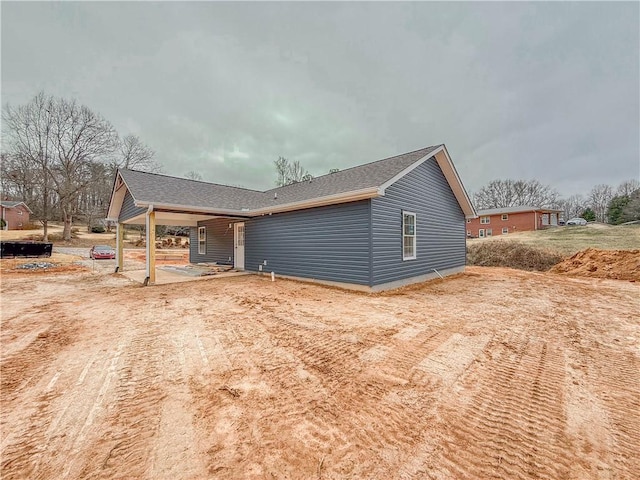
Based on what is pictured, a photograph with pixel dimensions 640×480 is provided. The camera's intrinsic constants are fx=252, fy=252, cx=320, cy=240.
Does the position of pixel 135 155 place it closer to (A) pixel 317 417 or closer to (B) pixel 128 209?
(B) pixel 128 209

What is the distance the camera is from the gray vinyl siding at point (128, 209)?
9.92m

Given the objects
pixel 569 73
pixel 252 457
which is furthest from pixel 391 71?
pixel 252 457

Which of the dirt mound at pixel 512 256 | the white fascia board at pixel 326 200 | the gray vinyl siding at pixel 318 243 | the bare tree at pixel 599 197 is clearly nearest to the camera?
the white fascia board at pixel 326 200

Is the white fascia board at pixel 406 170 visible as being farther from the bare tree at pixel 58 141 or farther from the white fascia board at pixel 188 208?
the bare tree at pixel 58 141

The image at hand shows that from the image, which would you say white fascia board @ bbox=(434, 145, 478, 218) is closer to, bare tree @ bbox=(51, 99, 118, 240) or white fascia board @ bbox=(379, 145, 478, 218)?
white fascia board @ bbox=(379, 145, 478, 218)

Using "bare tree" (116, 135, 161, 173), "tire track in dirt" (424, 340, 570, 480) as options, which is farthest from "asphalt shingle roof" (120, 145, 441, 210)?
"bare tree" (116, 135, 161, 173)

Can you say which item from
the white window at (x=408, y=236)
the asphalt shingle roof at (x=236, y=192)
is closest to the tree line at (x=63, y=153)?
the asphalt shingle roof at (x=236, y=192)

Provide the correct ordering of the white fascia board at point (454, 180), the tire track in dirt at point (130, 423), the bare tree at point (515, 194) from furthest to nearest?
the bare tree at point (515, 194), the white fascia board at point (454, 180), the tire track in dirt at point (130, 423)

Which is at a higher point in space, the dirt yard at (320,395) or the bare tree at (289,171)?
the bare tree at (289,171)

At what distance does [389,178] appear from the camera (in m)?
7.28

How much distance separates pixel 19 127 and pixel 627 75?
43.8m

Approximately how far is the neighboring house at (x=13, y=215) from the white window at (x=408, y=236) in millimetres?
48512

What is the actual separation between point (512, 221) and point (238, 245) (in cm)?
3509

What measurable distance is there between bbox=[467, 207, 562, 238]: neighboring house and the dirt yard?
100 feet
